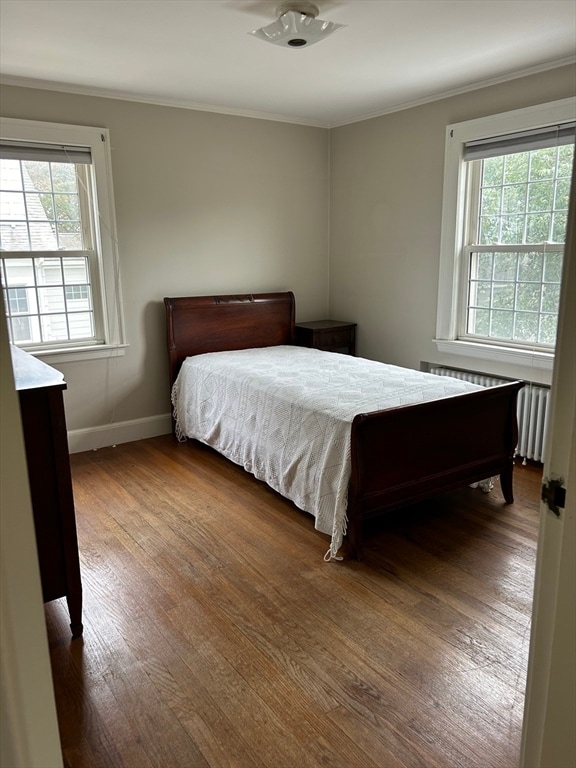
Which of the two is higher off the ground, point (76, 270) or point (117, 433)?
point (76, 270)

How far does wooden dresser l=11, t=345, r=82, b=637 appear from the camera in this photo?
1976 mm

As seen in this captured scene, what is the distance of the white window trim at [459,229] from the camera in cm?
354

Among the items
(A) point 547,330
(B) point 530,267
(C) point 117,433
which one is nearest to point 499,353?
(A) point 547,330

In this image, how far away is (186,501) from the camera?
3363 millimetres

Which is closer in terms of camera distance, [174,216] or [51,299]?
[51,299]

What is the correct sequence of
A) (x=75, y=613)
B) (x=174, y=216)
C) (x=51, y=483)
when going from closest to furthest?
(x=51, y=483)
(x=75, y=613)
(x=174, y=216)

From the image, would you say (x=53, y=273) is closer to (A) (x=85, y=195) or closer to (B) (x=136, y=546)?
(A) (x=85, y=195)

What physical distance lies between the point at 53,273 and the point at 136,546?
83.2 inches

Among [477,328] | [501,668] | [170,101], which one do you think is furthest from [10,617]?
[170,101]

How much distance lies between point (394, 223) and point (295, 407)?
2.18m

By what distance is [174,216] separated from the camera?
172 inches

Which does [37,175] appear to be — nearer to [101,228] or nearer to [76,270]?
[101,228]

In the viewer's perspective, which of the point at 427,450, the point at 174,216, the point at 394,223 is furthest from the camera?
the point at 394,223

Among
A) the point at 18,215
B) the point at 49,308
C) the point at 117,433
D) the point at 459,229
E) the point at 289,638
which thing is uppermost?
the point at 18,215
